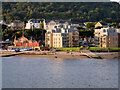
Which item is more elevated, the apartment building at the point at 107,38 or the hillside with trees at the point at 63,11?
the hillside with trees at the point at 63,11

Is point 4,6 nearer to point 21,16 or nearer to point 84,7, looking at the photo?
point 21,16

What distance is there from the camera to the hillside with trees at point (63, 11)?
479ft

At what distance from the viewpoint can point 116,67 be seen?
5019cm

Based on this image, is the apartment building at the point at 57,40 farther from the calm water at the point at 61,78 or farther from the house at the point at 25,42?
the calm water at the point at 61,78

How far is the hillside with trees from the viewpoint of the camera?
146m

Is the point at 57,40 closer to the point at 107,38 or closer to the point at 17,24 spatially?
the point at 107,38

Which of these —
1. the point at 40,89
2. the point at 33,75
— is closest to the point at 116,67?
the point at 33,75

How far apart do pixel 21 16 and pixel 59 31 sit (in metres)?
54.6

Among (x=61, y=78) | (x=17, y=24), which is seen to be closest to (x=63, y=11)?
(x=17, y=24)

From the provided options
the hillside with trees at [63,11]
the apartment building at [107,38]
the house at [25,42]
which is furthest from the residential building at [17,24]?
the apartment building at [107,38]

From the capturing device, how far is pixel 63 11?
6629 inches

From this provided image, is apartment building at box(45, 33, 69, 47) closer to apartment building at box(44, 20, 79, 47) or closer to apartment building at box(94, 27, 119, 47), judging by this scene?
apartment building at box(44, 20, 79, 47)

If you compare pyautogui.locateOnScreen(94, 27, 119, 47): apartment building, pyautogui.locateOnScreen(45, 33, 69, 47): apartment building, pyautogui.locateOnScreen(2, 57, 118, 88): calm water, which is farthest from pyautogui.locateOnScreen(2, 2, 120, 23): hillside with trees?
pyautogui.locateOnScreen(2, 57, 118, 88): calm water

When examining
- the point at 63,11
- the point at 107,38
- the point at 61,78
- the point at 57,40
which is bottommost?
the point at 61,78
